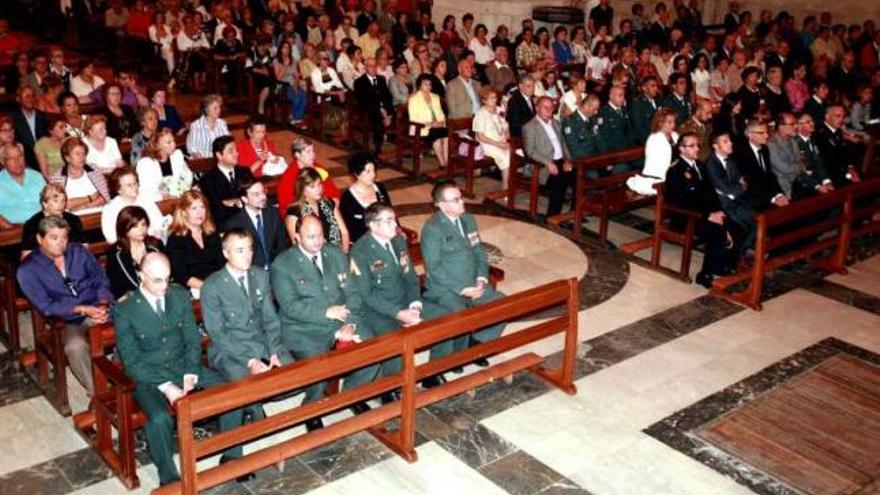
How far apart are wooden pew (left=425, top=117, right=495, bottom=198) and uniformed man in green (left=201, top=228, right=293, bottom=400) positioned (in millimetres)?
5406

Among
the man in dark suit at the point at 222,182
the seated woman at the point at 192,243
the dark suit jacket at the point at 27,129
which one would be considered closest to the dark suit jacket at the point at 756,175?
the man in dark suit at the point at 222,182

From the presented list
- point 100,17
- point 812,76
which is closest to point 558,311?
point 812,76

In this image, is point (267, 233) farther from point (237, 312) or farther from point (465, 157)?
point (465, 157)

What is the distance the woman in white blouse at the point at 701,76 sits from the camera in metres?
14.2

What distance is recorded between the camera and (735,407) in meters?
6.49

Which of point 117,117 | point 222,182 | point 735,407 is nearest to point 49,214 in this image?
point 222,182

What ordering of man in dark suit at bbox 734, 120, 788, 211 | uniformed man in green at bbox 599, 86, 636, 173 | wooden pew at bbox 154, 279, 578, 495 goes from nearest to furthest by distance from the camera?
1. wooden pew at bbox 154, 279, 578, 495
2. man in dark suit at bbox 734, 120, 788, 211
3. uniformed man in green at bbox 599, 86, 636, 173

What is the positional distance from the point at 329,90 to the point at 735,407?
841 cm

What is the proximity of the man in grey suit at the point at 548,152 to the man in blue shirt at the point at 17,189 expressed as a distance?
192 inches

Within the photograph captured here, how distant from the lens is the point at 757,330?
7758 millimetres

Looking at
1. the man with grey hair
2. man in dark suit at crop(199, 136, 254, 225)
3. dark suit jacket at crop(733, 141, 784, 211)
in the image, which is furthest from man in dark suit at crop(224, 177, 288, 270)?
dark suit jacket at crop(733, 141, 784, 211)

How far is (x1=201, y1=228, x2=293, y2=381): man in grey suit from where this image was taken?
558 centimetres

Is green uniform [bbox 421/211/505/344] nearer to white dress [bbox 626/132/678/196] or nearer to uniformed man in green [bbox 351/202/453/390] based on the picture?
uniformed man in green [bbox 351/202/453/390]

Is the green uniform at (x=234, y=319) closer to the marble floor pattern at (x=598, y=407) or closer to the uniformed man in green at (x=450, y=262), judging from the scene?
the marble floor pattern at (x=598, y=407)
